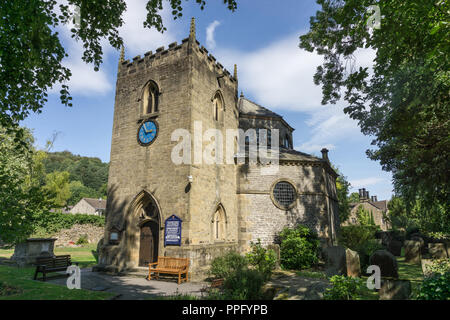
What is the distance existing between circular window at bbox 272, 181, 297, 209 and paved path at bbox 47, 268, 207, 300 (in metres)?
8.49

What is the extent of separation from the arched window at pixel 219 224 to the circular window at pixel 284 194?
392cm

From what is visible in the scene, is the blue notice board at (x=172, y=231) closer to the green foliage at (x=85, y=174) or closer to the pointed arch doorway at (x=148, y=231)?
the pointed arch doorway at (x=148, y=231)

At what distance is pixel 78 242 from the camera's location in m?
29.7

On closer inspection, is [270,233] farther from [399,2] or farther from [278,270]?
[399,2]

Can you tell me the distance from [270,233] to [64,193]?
4313 cm

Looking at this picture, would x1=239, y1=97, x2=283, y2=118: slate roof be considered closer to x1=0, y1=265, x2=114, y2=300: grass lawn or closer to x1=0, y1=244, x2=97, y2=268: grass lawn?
x1=0, y1=244, x2=97, y2=268: grass lawn

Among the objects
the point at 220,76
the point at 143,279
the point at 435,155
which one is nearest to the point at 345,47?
the point at 435,155

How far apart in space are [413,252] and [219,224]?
524 inches

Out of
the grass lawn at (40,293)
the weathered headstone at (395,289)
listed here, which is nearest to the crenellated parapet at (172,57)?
the grass lawn at (40,293)

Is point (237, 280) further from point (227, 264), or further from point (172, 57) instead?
point (172, 57)

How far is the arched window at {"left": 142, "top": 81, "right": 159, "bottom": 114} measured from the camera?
Result: 1627 cm

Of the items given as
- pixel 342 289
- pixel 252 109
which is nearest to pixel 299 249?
pixel 342 289

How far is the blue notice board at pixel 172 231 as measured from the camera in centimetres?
1298

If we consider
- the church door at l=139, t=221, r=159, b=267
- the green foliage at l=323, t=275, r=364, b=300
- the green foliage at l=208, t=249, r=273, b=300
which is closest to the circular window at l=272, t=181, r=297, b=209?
the green foliage at l=208, t=249, r=273, b=300
